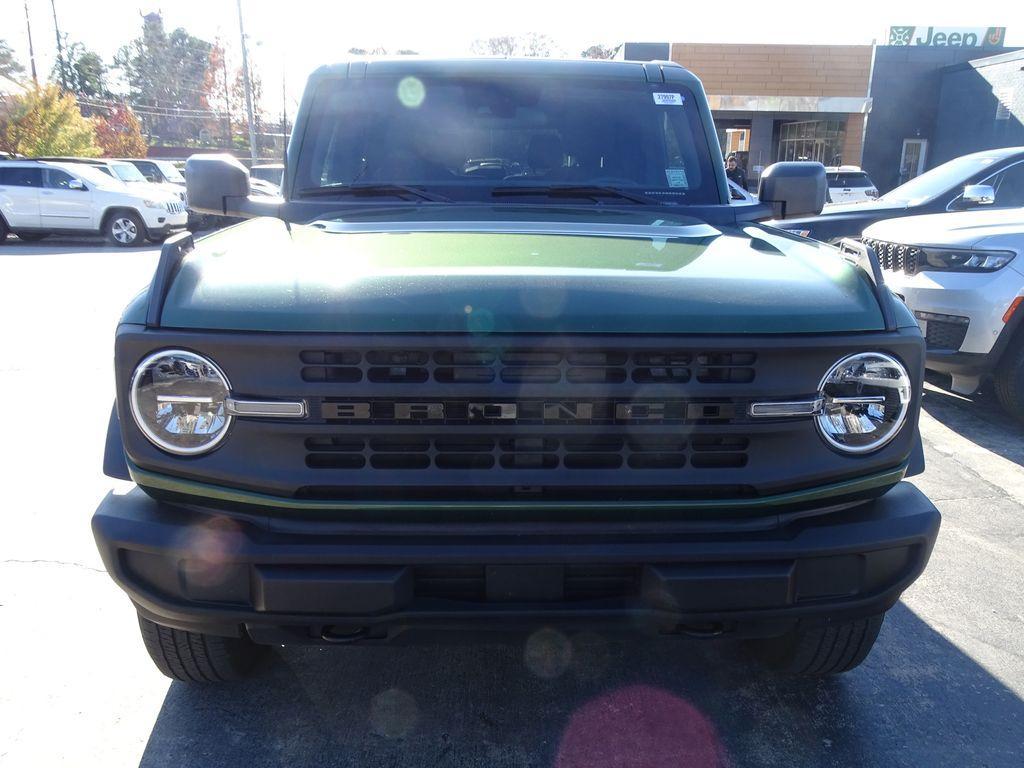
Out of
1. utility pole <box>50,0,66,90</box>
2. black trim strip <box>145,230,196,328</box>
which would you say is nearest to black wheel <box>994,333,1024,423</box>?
black trim strip <box>145,230,196,328</box>

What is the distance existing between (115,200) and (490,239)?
17183 millimetres

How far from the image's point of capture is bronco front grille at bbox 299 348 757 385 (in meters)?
1.92

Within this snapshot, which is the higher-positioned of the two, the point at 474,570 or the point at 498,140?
the point at 498,140

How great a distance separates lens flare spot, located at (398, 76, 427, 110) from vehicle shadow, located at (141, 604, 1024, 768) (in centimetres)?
211

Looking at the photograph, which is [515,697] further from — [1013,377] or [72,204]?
[72,204]

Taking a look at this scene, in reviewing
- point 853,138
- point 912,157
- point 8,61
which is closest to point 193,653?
point 853,138

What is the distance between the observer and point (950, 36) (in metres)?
30.2

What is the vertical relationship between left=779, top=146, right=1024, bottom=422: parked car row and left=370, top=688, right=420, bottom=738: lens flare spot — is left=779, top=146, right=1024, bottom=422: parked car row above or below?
above

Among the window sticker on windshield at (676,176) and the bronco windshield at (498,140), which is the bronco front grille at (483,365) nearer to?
the bronco windshield at (498,140)

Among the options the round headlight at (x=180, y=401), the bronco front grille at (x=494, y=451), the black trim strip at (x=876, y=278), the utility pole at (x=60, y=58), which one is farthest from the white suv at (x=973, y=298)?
the utility pole at (x=60, y=58)

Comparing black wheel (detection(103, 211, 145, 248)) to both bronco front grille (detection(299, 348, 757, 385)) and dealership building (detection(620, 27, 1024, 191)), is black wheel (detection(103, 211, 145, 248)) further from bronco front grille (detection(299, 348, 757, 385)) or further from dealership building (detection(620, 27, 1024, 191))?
bronco front grille (detection(299, 348, 757, 385))

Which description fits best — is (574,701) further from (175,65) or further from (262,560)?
(175,65)

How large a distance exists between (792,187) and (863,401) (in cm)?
168

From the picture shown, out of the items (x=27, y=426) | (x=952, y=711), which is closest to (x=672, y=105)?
(x=952, y=711)
